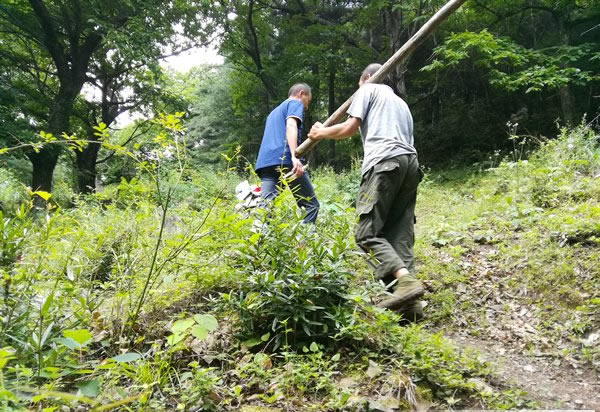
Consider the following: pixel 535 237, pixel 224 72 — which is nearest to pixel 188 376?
pixel 535 237

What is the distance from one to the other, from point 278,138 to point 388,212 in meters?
1.45

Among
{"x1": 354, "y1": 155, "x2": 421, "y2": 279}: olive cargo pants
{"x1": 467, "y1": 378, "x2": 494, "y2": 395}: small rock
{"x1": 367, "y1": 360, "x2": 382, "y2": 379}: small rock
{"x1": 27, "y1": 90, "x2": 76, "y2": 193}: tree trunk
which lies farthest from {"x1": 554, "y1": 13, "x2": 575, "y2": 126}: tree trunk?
{"x1": 27, "y1": 90, "x2": 76, "y2": 193}: tree trunk

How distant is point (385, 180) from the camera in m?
3.16

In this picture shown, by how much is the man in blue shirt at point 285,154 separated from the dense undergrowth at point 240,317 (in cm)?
83

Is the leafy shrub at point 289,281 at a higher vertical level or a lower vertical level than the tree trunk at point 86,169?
lower

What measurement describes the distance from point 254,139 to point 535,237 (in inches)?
552

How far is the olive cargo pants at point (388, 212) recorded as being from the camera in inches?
117

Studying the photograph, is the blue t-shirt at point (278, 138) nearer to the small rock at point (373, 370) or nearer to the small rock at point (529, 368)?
the small rock at point (373, 370)

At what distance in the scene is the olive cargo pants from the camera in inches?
117

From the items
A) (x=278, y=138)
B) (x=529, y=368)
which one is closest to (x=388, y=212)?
(x=278, y=138)

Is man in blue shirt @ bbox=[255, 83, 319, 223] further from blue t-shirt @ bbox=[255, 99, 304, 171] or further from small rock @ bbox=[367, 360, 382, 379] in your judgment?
small rock @ bbox=[367, 360, 382, 379]

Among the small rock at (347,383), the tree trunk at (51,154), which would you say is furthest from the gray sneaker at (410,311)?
the tree trunk at (51,154)

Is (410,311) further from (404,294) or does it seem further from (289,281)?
(289,281)

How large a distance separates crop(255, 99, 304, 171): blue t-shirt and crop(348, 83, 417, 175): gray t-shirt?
728 millimetres
